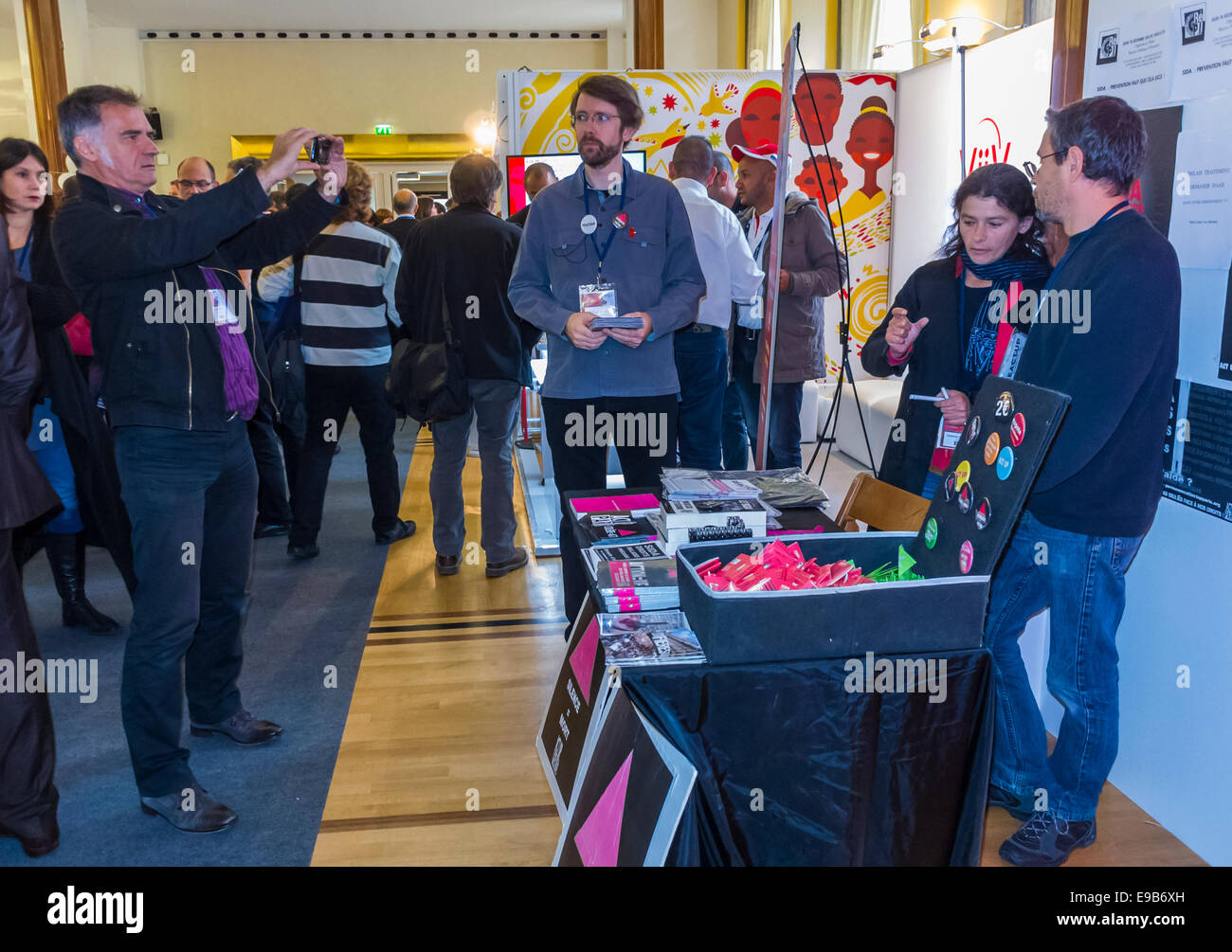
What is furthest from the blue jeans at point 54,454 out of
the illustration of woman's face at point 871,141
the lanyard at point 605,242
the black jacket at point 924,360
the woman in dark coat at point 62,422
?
the illustration of woman's face at point 871,141

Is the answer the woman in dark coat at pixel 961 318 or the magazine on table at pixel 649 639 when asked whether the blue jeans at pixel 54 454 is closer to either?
the magazine on table at pixel 649 639

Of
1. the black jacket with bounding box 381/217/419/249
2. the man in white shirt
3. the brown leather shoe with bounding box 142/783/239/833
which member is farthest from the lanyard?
the black jacket with bounding box 381/217/419/249

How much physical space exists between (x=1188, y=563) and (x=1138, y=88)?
3.30ft

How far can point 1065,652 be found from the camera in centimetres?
202

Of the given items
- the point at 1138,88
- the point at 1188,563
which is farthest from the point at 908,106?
the point at 1188,563

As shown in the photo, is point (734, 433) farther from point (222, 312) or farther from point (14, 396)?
point (14, 396)

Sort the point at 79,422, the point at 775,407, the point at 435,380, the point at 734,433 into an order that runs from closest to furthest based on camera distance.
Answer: the point at 79,422 → the point at 435,380 → the point at 775,407 → the point at 734,433

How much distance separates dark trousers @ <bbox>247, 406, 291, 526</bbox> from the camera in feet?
14.3

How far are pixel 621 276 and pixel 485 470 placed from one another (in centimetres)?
139

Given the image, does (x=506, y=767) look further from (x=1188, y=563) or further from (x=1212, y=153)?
(x=1212, y=153)

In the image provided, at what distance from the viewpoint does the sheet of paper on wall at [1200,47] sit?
6.22ft

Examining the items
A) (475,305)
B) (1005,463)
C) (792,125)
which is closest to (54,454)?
(475,305)

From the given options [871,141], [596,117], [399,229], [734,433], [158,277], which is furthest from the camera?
[871,141]

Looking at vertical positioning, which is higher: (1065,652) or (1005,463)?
(1005,463)
